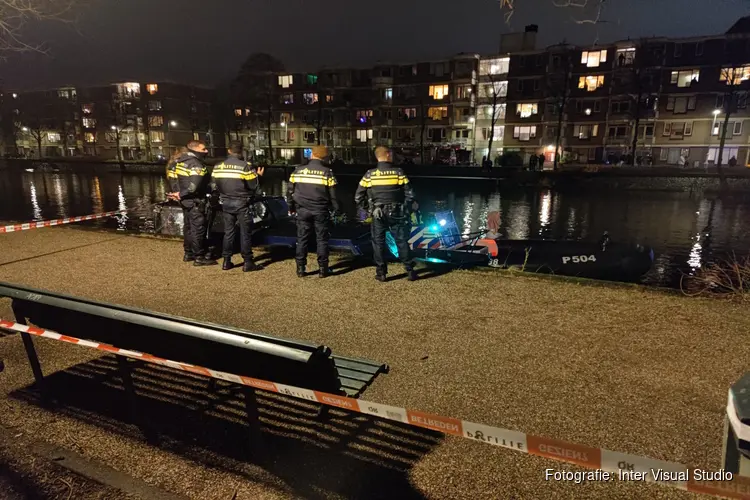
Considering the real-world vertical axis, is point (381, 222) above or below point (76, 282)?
above

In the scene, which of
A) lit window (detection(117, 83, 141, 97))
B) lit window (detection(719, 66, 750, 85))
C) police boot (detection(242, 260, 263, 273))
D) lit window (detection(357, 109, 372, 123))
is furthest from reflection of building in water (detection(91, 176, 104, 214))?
lit window (detection(719, 66, 750, 85))

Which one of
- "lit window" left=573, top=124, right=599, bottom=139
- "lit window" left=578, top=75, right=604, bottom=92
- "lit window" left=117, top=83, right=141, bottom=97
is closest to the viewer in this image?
"lit window" left=578, top=75, right=604, bottom=92

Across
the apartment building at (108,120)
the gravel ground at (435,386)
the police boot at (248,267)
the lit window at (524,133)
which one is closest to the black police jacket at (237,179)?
the police boot at (248,267)

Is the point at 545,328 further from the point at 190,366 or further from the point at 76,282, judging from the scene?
the point at 76,282

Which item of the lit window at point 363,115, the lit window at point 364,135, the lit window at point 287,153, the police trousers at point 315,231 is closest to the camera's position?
the police trousers at point 315,231

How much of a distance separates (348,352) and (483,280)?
301cm

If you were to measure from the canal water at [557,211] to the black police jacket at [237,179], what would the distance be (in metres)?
9.12

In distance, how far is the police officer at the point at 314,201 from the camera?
22.6ft

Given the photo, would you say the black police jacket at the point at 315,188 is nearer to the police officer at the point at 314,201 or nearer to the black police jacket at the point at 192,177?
the police officer at the point at 314,201

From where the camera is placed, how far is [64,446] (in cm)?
325

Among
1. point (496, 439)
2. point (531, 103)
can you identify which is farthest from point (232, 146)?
point (531, 103)

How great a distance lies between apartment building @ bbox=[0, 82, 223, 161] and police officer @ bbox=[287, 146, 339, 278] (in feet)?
239

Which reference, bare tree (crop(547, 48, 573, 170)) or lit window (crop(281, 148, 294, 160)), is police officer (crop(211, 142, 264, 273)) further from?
lit window (crop(281, 148, 294, 160))

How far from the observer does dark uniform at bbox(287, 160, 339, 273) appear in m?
6.90
